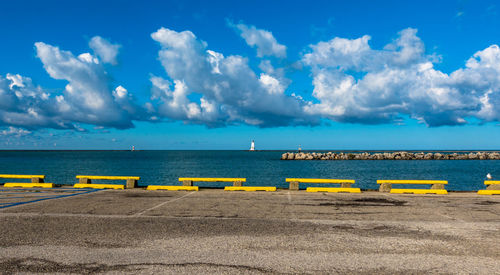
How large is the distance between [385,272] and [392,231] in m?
3.05

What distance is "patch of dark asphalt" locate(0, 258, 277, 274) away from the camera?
5.42 metres

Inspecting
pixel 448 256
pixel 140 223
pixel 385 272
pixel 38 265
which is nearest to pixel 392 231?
pixel 448 256

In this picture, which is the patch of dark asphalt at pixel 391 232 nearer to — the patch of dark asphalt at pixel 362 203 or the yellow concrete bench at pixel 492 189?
the patch of dark asphalt at pixel 362 203

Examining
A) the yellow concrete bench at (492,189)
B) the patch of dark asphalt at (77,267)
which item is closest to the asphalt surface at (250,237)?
the patch of dark asphalt at (77,267)

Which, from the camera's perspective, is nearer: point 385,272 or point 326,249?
point 385,272

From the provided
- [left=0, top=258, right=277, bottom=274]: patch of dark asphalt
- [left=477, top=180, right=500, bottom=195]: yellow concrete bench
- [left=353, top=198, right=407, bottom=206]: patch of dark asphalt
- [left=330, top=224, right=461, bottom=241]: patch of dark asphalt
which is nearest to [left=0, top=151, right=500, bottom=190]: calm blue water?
[left=477, top=180, right=500, bottom=195]: yellow concrete bench

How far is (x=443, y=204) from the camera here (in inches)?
486

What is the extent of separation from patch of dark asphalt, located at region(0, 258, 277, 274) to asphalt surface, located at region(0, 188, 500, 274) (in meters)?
→ 0.02

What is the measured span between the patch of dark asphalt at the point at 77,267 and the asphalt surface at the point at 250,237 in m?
0.02

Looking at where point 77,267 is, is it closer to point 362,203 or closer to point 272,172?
point 362,203

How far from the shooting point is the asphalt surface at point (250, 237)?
5688 mm

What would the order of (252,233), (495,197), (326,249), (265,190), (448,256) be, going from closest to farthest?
1. (448,256)
2. (326,249)
3. (252,233)
4. (495,197)
5. (265,190)

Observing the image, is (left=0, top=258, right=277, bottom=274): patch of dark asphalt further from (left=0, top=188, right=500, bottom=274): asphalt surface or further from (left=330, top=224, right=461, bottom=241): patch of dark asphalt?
(left=330, top=224, right=461, bottom=241): patch of dark asphalt

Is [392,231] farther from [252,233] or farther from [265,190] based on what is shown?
[265,190]
